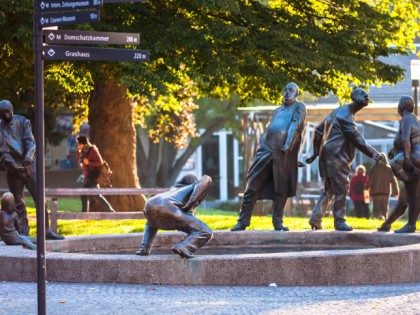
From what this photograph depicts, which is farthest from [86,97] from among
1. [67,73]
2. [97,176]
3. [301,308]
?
[301,308]

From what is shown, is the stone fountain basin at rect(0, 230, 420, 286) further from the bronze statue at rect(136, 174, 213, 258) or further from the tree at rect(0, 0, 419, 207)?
the tree at rect(0, 0, 419, 207)

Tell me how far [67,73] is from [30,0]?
3088mm

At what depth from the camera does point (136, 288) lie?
11344mm

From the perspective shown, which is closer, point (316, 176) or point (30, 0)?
point (30, 0)

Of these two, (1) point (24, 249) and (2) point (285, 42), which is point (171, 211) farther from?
(2) point (285, 42)

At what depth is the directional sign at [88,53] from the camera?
842 centimetres

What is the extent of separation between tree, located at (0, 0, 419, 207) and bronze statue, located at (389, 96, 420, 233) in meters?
7.38

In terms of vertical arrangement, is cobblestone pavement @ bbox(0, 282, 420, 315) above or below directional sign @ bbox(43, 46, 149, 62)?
below

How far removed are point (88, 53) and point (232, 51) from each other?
1527 cm

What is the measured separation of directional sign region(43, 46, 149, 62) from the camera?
8.42 meters

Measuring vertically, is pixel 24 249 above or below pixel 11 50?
below

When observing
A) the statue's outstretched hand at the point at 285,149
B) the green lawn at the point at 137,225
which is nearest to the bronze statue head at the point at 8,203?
the statue's outstretched hand at the point at 285,149

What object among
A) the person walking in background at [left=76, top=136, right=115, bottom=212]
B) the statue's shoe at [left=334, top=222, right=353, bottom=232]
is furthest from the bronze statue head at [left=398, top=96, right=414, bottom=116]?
the person walking in background at [left=76, top=136, right=115, bottom=212]

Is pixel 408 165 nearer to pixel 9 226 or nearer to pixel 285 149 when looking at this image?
pixel 285 149
